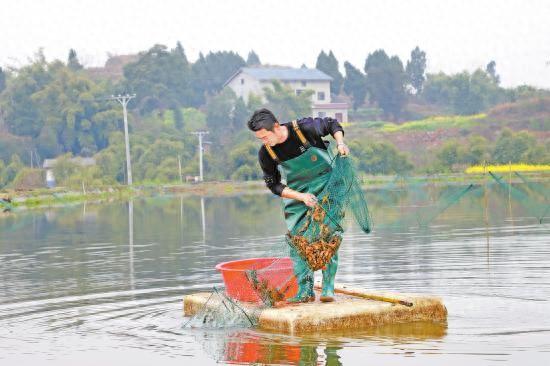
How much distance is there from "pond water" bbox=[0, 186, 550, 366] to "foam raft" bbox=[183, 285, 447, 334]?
13cm

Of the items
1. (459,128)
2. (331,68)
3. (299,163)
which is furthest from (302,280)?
(331,68)

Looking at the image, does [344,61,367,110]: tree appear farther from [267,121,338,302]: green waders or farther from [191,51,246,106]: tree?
[267,121,338,302]: green waders

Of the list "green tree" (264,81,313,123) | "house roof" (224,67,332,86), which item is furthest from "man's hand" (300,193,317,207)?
"house roof" (224,67,332,86)

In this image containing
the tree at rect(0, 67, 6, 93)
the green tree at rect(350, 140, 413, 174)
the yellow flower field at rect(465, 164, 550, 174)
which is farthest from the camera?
the tree at rect(0, 67, 6, 93)

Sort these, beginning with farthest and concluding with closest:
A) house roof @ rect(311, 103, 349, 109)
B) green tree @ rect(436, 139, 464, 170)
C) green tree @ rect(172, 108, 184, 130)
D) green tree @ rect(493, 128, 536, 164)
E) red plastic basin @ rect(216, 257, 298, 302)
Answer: house roof @ rect(311, 103, 349, 109) → green tree @ rect(172, 108, 184, 130) → green tree @ rect(436, 139, 464, 170) → green tree @ rect(493, 128, 536, 164) → red plastic basin @ rect(216, 257, 298, 302)

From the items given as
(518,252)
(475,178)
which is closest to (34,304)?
(518,252)

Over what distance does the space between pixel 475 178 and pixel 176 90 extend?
46618 millimetres

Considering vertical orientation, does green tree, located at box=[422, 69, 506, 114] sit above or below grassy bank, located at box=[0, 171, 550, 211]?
above

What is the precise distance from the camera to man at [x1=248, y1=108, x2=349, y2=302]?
30.5 feet

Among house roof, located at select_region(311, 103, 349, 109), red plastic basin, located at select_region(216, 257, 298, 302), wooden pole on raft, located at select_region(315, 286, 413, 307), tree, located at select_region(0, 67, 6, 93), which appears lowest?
wooden pole on raft, located at select_region(315, 286, 413, 307)

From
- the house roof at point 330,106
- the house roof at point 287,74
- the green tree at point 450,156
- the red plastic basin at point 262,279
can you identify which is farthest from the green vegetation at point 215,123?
the red plastic basin at point 262,279

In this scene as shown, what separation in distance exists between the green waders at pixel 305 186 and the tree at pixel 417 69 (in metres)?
110

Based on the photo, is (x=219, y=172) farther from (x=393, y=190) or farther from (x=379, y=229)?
(x=379, y=229)

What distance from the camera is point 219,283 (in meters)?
13.0
